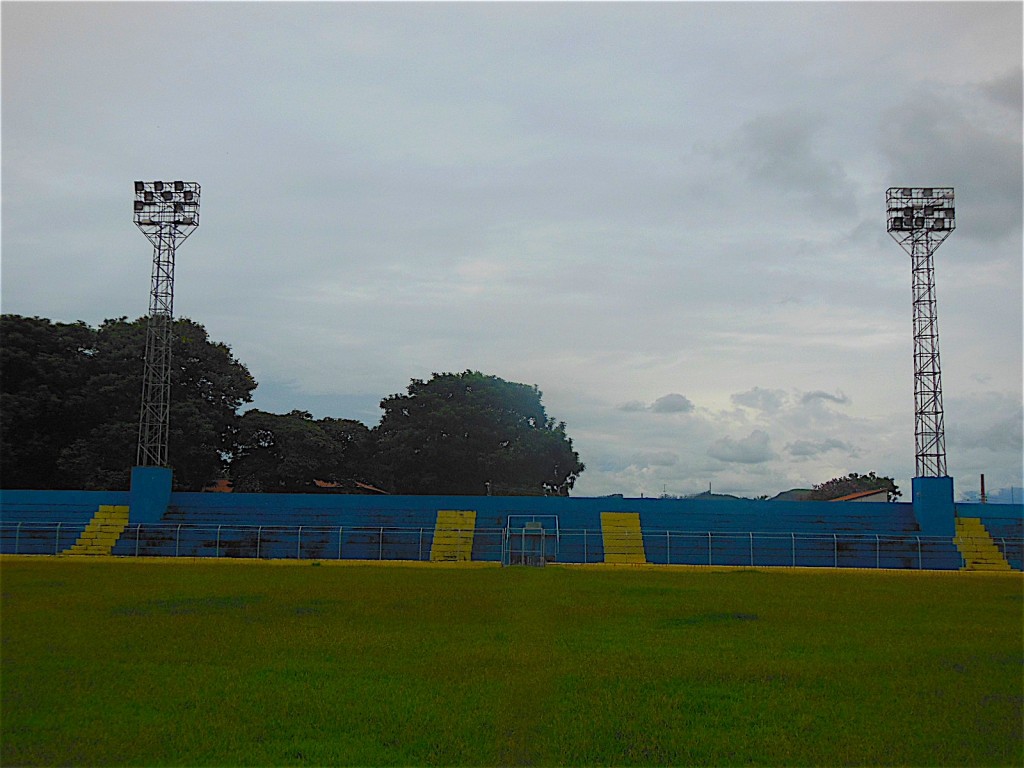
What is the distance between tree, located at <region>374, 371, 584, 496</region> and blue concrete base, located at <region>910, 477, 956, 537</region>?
24450mm

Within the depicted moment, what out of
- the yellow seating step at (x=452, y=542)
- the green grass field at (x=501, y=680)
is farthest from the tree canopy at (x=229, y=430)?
the green grass field at (x=501, y=680)

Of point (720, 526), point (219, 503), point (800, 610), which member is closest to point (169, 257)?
point (219, 503)

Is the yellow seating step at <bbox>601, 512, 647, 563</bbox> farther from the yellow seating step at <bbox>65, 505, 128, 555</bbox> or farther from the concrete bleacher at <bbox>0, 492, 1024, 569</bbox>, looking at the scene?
the yellow seating step at <bbox>65, 505, 128, 555</bbox>

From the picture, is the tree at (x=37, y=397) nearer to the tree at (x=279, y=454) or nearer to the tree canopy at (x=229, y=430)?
the tree canopy at (x=229, y=430)

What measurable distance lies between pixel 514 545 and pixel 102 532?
55.0 ft

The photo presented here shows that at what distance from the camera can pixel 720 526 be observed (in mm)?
41062

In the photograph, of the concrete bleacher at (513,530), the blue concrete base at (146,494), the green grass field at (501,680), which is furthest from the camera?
the blue concrete base at (146,494)

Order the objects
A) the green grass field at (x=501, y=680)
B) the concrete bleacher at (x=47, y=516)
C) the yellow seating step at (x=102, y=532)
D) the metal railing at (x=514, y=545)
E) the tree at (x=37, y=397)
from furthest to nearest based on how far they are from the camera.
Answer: the tree at (x=37, y=397), the yellow seating step at (x=102, y=532), the concrete bleacher at (x=47, y=516), the metal railing at (x=514, y=545), the green grass field at (x=501, y=680)

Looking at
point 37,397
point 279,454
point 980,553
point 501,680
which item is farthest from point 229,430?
point 501,680

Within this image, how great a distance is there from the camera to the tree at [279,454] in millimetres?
59344

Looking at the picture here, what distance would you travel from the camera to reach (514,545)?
124 ft

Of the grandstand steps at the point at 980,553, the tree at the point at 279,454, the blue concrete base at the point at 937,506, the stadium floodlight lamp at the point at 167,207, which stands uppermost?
the stadium floodlight lamp at the point at 167,207

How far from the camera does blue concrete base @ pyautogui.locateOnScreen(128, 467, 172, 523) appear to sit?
134 feet

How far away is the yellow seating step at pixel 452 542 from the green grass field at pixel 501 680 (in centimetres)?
1674
